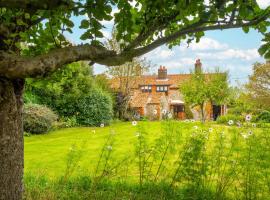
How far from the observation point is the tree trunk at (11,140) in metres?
4.01

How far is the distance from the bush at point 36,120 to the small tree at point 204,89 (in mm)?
20357

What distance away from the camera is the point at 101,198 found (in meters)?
5.53

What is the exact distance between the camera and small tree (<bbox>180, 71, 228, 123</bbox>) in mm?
39469

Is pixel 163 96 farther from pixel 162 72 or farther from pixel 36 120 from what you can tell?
pixel 36 120

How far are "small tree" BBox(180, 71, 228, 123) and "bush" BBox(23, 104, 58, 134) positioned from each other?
2036 cm

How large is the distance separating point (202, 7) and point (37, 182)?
15.7 feet

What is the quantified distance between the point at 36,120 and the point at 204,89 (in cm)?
2211

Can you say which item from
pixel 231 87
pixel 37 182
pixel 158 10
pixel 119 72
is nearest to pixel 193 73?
pixel 231 87

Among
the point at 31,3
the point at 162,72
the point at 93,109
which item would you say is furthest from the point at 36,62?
the point at 162,72

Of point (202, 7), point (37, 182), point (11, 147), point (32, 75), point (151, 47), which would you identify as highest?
point (202, 7)

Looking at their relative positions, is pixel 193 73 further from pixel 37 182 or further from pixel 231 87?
pixel 37 182

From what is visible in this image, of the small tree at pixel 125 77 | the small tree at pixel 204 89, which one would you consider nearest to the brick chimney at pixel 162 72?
the small tree at pixel 204 89

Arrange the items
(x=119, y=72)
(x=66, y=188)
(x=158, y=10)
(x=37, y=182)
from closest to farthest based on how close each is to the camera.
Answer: (x=158, y=10) → (x=66, y=188) → (x=37, y=182) → (x=119, y=72)

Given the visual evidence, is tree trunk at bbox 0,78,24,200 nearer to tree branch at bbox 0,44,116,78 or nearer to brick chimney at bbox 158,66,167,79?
tree branch at bbox 0,44,116,78
